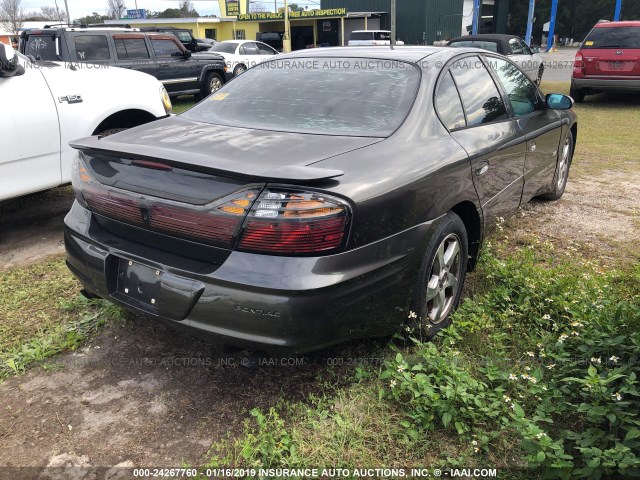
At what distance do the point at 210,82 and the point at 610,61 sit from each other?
915 centimetres

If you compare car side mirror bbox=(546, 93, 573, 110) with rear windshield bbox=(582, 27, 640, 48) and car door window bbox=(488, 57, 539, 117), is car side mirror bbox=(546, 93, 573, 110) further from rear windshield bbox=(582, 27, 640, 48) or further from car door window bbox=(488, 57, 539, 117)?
rear windshield bbox=(582, 27, 640, 48)

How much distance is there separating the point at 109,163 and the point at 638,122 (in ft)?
32.8

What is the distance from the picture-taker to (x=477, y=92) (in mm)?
3486

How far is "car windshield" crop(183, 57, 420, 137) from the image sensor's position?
9.17 feet

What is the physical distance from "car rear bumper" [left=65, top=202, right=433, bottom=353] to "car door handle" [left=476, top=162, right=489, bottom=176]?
79 centimetres

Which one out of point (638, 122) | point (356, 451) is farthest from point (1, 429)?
point (638, 122)

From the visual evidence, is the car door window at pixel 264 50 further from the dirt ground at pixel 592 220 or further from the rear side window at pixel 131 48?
the dirt ground at pixel 592 220

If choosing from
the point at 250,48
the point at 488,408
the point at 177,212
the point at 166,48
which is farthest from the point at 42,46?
the point at 488,408

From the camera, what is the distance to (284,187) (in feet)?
6.94

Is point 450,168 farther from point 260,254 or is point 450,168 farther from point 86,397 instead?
point 86,397

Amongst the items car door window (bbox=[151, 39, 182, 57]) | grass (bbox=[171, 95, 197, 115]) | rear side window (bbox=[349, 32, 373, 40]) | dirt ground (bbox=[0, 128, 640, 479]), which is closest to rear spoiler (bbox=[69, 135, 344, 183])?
dirt ground (bbox=[0, 128, 640, 479])

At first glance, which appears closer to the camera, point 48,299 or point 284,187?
point 284,187

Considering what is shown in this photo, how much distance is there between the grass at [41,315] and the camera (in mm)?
2891

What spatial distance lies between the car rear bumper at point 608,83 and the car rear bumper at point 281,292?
1083 centimetres
